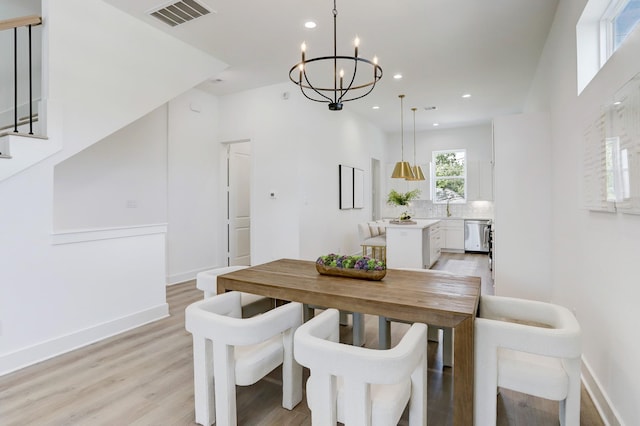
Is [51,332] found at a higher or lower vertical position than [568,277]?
lower

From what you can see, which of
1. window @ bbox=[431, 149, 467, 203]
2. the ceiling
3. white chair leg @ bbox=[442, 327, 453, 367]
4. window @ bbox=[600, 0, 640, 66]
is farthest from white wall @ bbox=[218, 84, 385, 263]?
window @ bbox=[431, 149, 467, 203]

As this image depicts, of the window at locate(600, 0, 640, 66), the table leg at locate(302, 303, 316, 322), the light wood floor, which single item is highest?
the window at locate(600, 0, 640, 66)

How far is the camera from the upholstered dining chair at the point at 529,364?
148 cm

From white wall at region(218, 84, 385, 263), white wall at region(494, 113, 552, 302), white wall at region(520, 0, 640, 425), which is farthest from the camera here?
white wall at region(218, 84, 385, 263)

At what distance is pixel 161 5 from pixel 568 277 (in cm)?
434

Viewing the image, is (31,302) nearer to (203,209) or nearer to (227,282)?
(227,282)

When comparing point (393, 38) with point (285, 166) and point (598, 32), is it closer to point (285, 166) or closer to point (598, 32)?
point (598, 32)

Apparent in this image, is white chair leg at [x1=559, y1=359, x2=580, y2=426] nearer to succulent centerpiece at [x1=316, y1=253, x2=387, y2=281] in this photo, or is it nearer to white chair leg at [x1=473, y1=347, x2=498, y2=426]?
white chair leg at [x1=473, y1=347, x2=498, y2=426]

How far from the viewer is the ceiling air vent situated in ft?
10.2

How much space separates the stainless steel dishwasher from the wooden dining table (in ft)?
19.5

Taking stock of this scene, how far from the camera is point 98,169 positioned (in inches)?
162

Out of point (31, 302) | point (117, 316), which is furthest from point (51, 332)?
point (117, 316)

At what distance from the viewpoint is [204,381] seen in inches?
71.7

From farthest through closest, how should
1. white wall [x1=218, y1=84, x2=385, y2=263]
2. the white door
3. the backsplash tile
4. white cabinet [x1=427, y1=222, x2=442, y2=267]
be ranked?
the backsplash tile, white cabinet [x1=427, y1=222, x2=442, y2=267], the white door, white wall [x1=218, y1=84, x2=385, y2=263]
